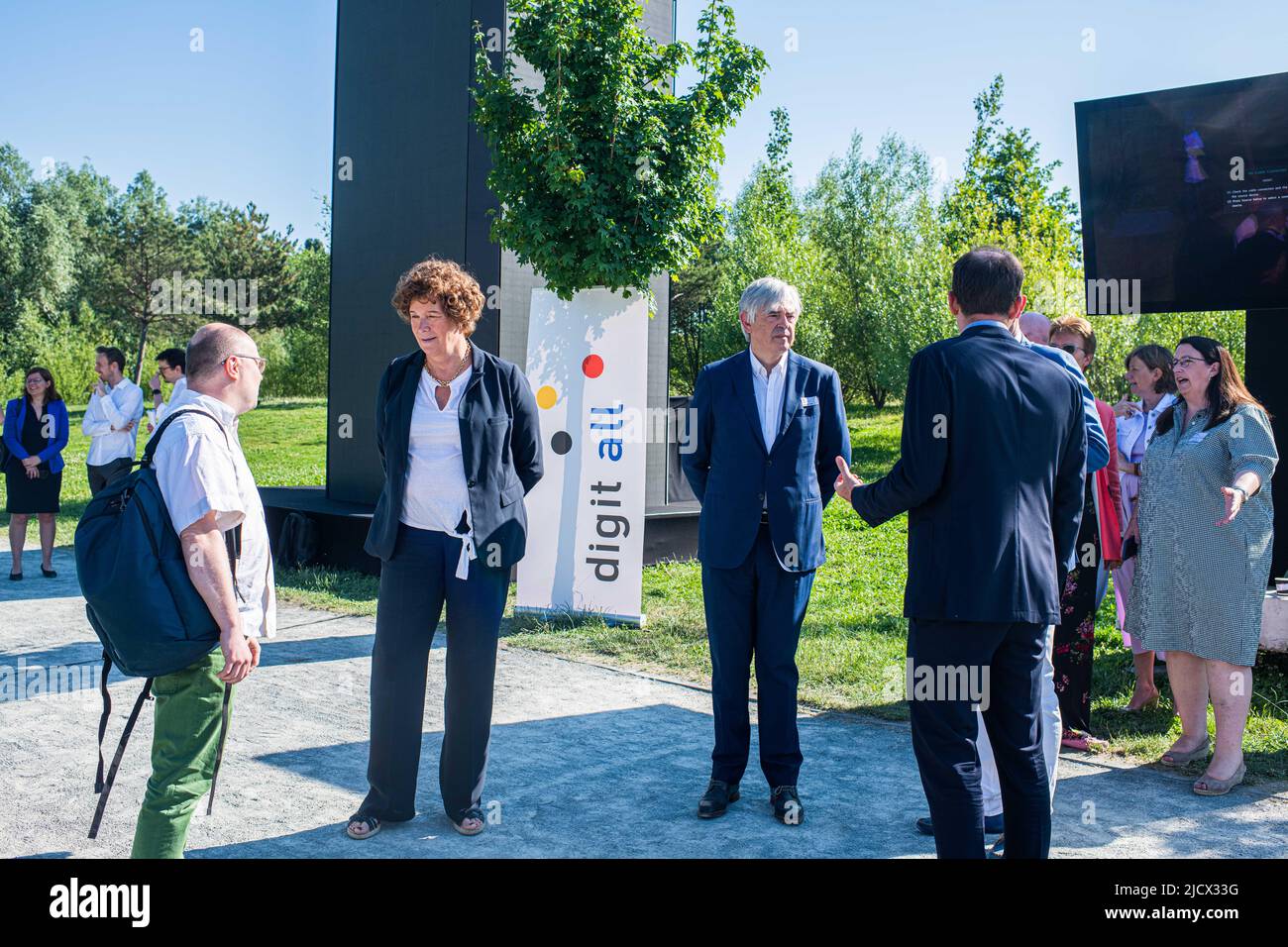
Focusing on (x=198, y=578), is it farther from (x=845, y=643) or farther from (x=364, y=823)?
(x=845, y=643)

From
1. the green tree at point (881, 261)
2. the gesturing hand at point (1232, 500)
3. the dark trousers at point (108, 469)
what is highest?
the green tree at point (881, 261)

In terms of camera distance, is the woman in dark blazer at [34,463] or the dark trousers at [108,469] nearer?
the dark trousers at [108,469]

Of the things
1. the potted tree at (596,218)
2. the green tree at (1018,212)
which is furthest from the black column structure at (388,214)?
the green tree at (1018,212)

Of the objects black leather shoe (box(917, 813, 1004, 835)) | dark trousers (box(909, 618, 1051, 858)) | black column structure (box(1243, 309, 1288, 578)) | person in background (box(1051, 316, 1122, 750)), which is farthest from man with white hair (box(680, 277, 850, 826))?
black column structure (box(1243, 309, 1288, 578))

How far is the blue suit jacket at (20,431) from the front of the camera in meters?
10.8

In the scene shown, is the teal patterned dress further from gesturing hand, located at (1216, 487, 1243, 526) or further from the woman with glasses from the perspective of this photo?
gesturing hand, located at (1216, 487, 1243, 526)

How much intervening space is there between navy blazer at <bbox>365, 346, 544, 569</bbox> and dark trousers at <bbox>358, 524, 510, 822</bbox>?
9 cm

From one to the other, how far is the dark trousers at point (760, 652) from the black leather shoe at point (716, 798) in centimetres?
4

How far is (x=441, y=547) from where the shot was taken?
443 centimetres

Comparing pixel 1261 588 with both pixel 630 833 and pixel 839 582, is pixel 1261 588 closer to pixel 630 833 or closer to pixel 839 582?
pixel 630 833

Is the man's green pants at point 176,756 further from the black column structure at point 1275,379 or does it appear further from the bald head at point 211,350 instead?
the black column structure at point 1275,379

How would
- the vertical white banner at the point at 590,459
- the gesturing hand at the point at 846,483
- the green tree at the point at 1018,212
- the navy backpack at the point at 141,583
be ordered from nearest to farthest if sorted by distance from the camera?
the navy backpack at the point at 141,583 → the gesturing hand at the point at 846,483 → the vertical white banner at the point at 590,459 → the green tree at the point at 1018,212
